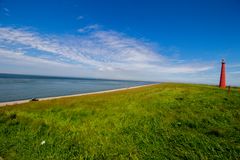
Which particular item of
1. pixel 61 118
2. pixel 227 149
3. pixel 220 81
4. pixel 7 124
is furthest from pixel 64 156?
pixel 220 81

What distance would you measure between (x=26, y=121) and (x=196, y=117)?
898cm

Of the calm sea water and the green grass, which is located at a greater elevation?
the green grass

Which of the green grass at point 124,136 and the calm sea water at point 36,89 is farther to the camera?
the calm sea water at point 36,89

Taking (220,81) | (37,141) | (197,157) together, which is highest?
(220,81)

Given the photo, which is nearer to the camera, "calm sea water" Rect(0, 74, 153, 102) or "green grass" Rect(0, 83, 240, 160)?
"green grass" Rect(0, 83, 240, 160)

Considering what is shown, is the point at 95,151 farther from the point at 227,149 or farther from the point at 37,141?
the point at 227,149

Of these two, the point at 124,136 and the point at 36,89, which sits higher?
the point at 124,136

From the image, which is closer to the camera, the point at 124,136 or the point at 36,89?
the point at 124,136

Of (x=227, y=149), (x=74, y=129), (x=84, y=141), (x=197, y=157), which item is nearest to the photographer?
(x=197, y=157)

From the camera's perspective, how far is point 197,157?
4.43 metres

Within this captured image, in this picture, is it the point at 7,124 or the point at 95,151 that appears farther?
the point at 7,124

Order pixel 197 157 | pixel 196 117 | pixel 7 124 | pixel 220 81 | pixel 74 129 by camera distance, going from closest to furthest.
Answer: pixel 197 157 < pixel 74 129 < pixel 7 124 < pixel 196 117 < pixel 220 81

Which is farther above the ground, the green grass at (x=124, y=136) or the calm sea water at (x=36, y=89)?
the green grass at (x=124, y=136)

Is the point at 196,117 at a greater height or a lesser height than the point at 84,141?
greater
